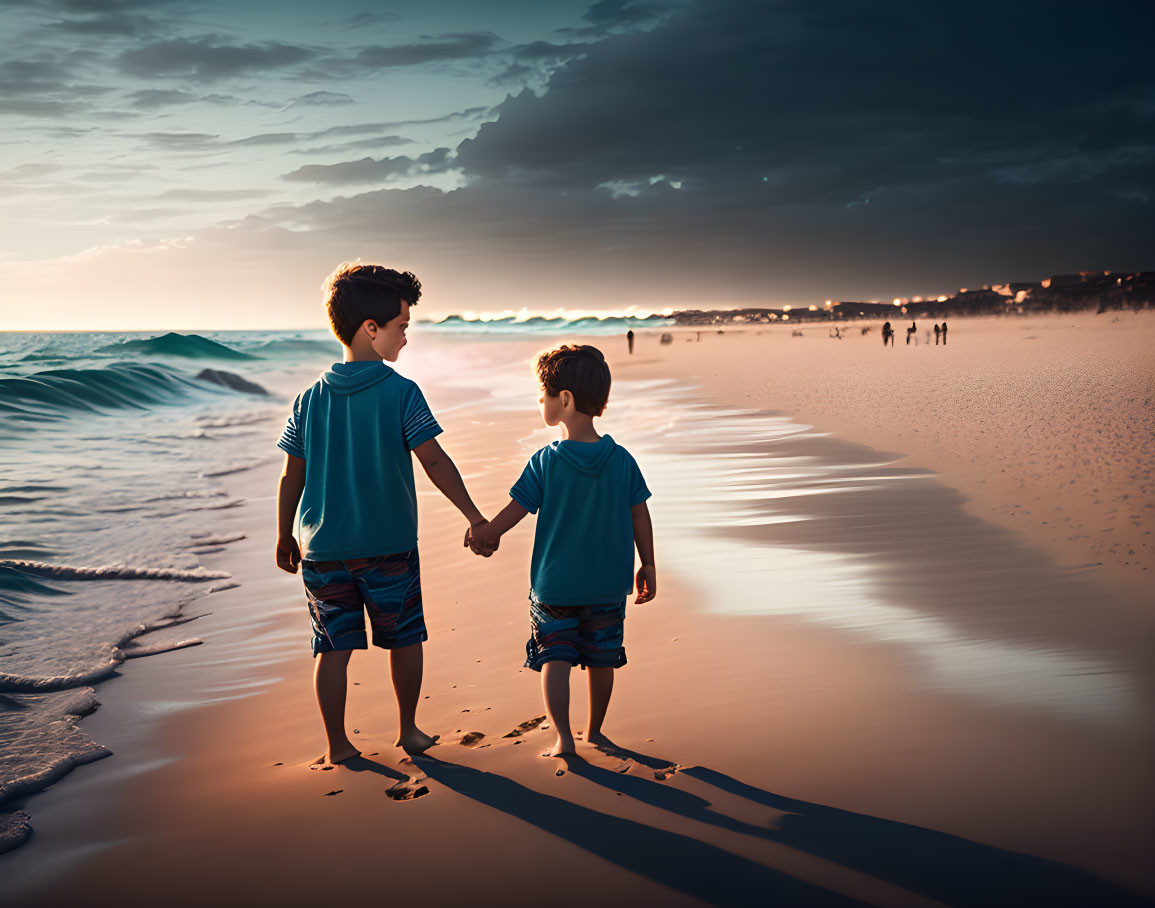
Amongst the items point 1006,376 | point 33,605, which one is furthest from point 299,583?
point 1006,376

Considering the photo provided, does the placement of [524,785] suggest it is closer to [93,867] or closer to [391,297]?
[93,867]

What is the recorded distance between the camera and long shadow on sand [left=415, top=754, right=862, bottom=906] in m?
2.26

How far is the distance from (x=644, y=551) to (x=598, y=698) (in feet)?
1.98

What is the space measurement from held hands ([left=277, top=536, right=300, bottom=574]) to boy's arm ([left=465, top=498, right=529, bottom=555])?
2.44ft

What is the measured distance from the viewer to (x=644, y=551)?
3.25 meters

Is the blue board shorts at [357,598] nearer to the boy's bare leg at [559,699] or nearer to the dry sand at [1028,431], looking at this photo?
the boy's bare leg at [559,699]

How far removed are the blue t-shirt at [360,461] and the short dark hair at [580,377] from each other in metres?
0.51

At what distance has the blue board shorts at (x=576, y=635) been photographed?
3.11m

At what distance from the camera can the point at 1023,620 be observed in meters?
4.54

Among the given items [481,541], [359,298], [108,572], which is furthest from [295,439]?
[108,572]

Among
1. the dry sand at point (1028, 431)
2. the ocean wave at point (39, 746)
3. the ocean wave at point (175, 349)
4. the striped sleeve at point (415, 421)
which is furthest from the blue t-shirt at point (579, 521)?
the ocean wave at point (175, 349)

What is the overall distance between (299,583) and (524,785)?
402 cm

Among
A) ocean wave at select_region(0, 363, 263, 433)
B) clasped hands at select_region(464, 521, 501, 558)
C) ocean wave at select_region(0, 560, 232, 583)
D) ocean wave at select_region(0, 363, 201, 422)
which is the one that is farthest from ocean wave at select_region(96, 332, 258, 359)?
clasped hands at select_region(464, 521, 501, 558)

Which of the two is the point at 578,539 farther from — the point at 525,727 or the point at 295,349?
the point at 295,349
